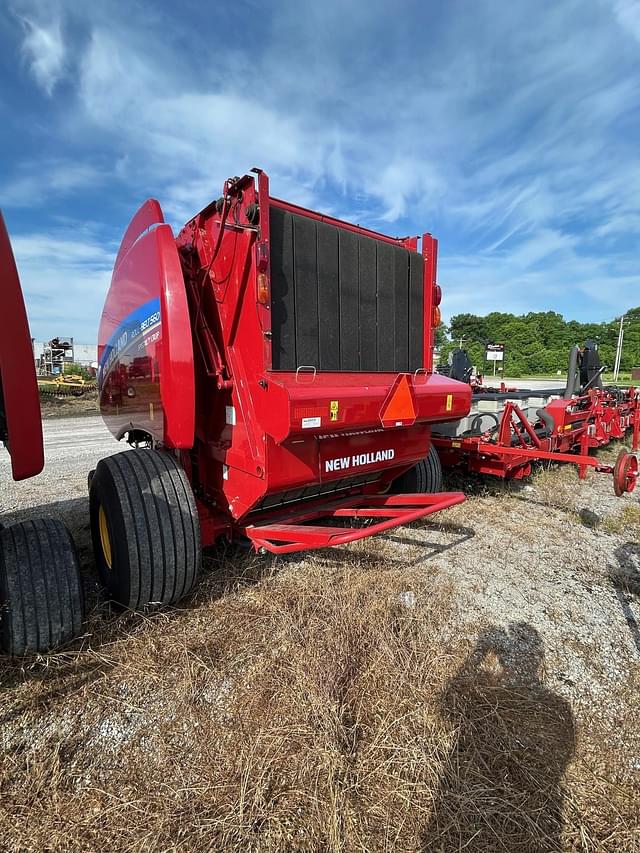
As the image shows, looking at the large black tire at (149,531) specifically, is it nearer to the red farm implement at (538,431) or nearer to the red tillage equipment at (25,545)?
the red tillage equipment at (25,545)

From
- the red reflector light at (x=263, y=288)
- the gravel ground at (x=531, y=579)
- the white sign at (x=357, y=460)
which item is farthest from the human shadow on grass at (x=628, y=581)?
the red reflector light at (x=263, y=288)

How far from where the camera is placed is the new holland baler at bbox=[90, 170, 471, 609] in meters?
2.53

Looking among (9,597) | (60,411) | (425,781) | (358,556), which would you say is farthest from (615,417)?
(60,411)

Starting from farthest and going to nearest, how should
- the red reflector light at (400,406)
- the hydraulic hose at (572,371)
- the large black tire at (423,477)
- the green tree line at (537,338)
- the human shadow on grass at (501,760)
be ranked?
1. the green tree line at (537,338)
2. the hydraulic hose at (572,371)
3. the large black tire at (423,477)
4. the red reflector light at (400,406)
5. the human shadow on grass at (501,760)

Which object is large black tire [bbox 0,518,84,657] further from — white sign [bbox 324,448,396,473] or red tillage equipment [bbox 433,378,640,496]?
red tillage equipment [bbox 433,378,640,496]

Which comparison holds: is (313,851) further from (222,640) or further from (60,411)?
(60,411)

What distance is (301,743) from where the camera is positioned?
1.79 m

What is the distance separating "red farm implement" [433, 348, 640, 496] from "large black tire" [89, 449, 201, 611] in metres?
2.82

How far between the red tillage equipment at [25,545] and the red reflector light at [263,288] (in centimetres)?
112

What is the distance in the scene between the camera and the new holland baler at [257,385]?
253 cm

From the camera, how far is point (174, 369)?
258cm

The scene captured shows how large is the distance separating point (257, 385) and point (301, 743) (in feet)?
5.51

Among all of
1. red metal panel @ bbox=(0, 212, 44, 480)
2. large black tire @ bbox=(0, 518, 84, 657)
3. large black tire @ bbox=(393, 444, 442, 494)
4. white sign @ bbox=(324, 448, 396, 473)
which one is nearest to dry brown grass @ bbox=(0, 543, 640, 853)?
large black tire @ bbox=(0, 518, 84, 657)

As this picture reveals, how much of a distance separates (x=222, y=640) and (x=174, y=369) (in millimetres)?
1509
